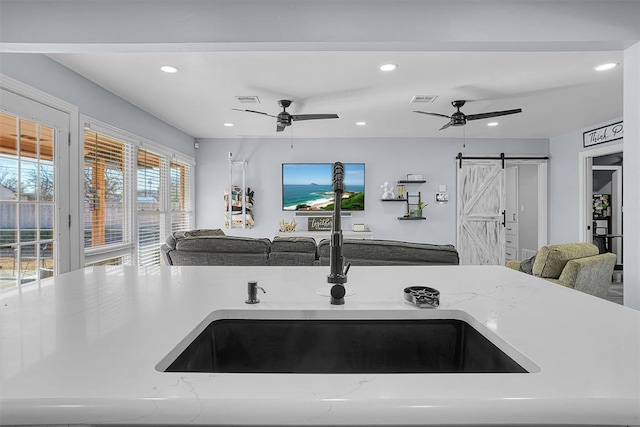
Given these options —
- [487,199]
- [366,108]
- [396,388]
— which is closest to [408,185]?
[487,199]

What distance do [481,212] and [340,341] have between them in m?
6.08

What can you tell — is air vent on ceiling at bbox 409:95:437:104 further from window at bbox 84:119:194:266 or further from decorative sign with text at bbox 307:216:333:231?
window at bbox 84:119:194:266

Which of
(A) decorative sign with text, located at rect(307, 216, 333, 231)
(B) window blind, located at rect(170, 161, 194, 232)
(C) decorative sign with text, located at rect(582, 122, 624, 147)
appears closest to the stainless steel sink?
(B) window blind, located at rect(170, 161, 194, 232)

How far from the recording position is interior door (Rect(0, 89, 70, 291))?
253 cm

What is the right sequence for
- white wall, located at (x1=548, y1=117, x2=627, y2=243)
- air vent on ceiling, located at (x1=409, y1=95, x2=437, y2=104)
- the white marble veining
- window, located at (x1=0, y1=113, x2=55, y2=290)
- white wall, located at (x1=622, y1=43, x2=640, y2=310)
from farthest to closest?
1. white wall, located at (x1=548, y1=117, x2=627, y2=243)
2. air vent on ceiling, located at (x1=409, y1=95, x2=437, y2=104)
3. window, located at (x1=0, y1=113, x2=55, y2=290)
4. white wall, located at (x1=622, y1=43, x2=640, y2=310)
5. the white marble veining

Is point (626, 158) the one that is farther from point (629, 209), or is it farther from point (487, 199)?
point (487, 199)

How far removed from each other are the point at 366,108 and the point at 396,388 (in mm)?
→ 4247

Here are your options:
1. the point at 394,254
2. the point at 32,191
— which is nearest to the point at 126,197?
the point at 32,191

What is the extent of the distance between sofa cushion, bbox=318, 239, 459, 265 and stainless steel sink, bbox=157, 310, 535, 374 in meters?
1.76

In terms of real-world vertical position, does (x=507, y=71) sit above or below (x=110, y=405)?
above

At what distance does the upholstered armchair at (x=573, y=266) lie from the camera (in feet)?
10.3

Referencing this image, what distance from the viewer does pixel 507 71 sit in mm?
3293

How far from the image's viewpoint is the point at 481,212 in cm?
640

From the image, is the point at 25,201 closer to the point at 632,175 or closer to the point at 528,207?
the point at 632,175
